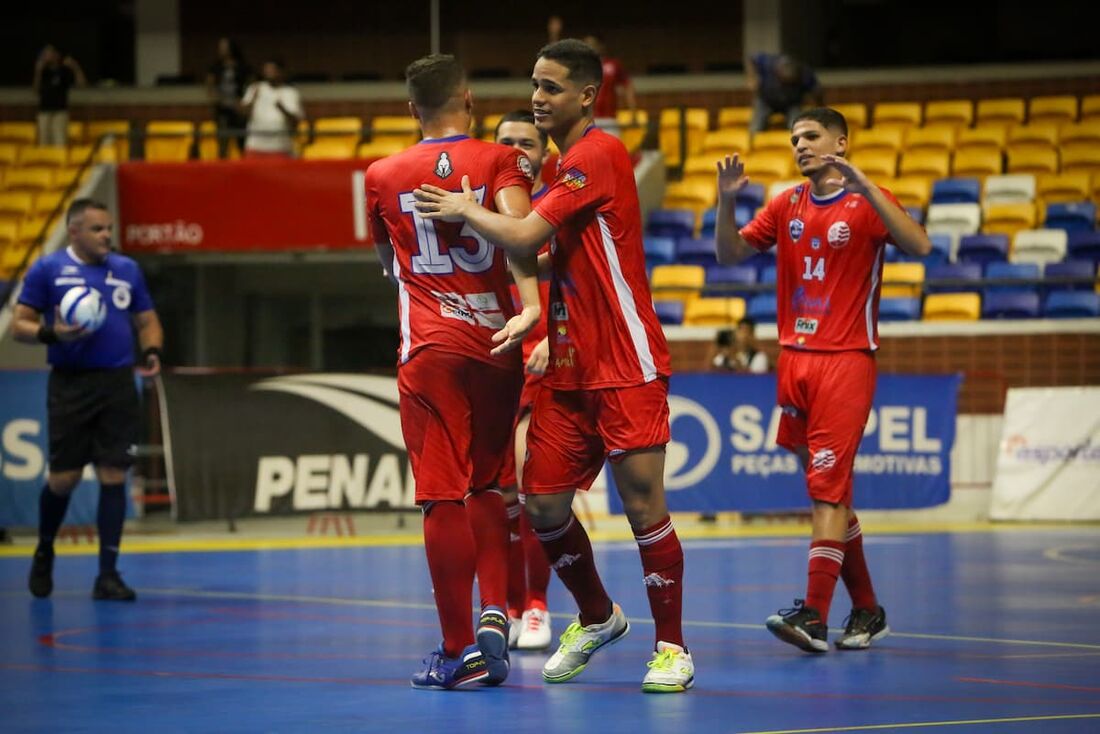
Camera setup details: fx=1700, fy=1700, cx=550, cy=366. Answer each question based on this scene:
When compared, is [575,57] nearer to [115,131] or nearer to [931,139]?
[931,139]

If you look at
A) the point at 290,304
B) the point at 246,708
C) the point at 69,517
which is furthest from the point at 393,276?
the point at 290,304

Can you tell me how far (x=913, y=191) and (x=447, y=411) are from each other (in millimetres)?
15294

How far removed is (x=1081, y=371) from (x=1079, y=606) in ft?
29.6

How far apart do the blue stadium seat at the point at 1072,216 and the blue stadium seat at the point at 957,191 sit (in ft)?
3.04

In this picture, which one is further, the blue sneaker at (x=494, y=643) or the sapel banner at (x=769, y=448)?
the sapel banner at (x=769, y=448)

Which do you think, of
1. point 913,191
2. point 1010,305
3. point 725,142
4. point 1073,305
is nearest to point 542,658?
point 1010,305

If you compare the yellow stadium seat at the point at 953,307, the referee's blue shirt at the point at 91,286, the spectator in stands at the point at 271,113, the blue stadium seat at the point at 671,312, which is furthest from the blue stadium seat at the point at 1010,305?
the referee's blue shirt at the point at 91,286

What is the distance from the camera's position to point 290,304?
25.0m

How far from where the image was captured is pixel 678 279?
63.5 ft

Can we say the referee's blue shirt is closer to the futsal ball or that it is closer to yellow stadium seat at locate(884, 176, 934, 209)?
the futsal ball

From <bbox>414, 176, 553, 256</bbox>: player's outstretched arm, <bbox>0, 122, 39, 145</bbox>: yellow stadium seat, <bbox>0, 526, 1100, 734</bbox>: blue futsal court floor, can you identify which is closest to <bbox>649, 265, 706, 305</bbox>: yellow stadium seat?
<bbox>0, 526, 1100, 734</bbox>: blue futsal court floor

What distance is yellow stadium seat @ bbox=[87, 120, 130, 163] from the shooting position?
76.5ft

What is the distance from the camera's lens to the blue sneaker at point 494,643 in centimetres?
632

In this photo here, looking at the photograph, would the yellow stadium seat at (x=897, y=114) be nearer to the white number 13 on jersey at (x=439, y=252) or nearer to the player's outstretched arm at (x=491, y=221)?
the white number 13 on jersey at (x=439, y=252)
